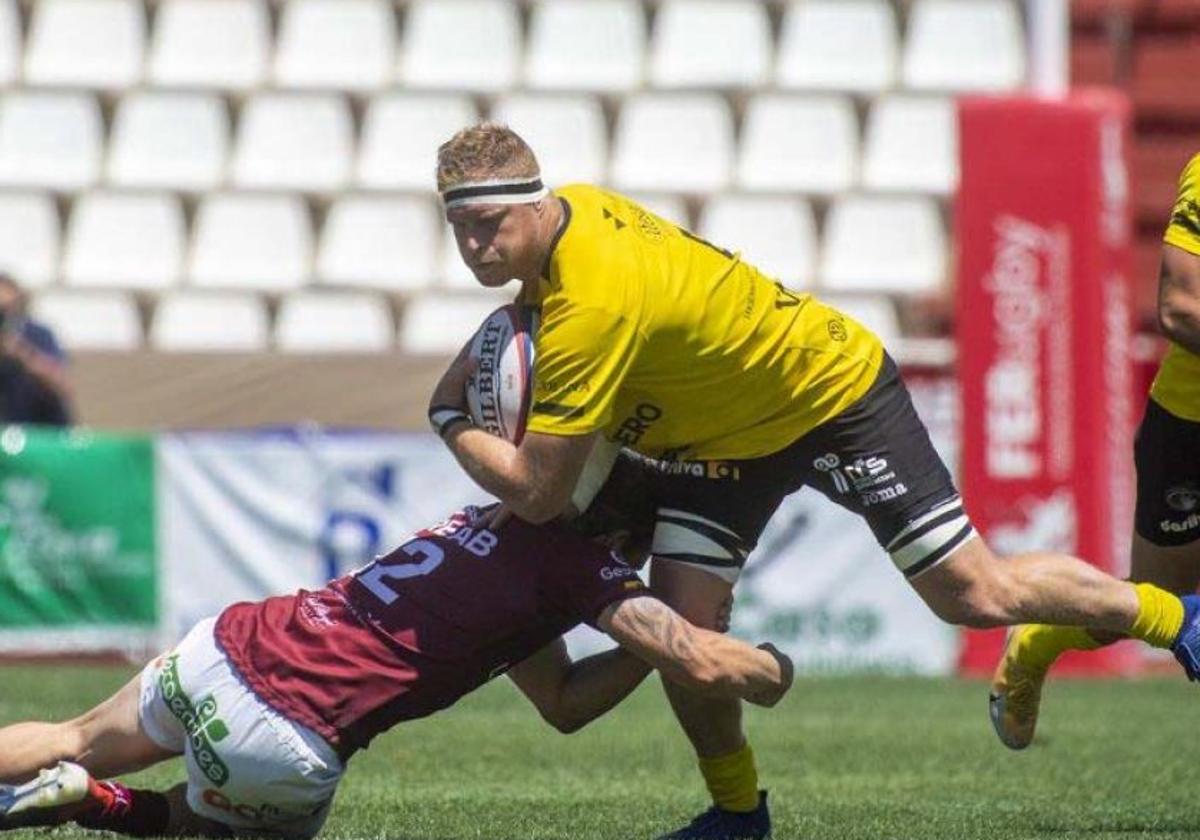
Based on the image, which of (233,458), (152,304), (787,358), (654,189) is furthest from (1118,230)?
(787,358)

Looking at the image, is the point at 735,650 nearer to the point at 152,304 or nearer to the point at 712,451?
the point at 712,451

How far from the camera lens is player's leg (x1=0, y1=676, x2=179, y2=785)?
19.6 ft

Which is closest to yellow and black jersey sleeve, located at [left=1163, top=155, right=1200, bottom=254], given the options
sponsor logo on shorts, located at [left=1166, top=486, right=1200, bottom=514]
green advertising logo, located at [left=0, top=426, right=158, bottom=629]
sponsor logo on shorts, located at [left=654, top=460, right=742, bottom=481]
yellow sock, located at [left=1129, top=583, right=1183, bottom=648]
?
sponsor logo on shorts, located at [left=1166, top=486, right=1200, bottom=514]

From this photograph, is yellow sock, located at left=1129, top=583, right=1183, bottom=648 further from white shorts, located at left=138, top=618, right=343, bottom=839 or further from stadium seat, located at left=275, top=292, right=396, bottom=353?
stadium seat, located at left=275, top=292, right=396, bottom=353

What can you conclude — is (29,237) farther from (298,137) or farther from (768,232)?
(768,232)

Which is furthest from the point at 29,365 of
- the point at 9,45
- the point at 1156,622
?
the point at 1156,622

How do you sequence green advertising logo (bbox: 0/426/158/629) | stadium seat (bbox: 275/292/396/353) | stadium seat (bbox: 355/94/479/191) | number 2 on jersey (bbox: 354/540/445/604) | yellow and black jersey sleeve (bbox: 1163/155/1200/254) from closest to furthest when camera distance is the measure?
number 2 on jersey (bbox: 354/540/445/604), yellow and black jersey sleeve (bbox: 1163/155/1200/254), green advertising logo (bbox: 0/426/158/629), stadium seat (bbox: 275/292/396/353), stadium seat (bbox: 355/94/479/191)

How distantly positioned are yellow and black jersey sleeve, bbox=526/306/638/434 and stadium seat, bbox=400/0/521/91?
1153 centimetres

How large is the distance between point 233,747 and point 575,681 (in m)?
0.98

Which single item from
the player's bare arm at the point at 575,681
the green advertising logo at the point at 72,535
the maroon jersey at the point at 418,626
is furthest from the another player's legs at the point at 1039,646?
the green advertising logo at the point at 72,535

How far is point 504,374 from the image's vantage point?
6020 mm

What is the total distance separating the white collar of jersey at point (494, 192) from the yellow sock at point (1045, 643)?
2176mm

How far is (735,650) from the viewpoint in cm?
602

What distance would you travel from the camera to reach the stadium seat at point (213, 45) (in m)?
17.5
